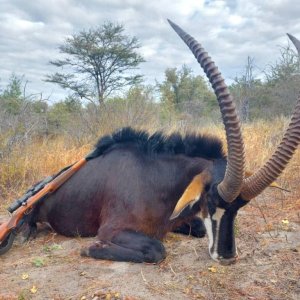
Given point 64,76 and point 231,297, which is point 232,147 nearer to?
point 231,297

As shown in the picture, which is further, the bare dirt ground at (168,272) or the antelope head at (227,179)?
the antelope head at (227,179)

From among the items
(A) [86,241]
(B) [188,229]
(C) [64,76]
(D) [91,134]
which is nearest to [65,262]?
(A) [86,241]

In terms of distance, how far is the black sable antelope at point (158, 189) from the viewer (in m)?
3.32

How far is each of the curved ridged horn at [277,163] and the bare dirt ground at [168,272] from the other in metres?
0.63

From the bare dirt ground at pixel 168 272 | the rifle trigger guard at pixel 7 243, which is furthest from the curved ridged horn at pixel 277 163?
the rifle trigger guard at pixel 7 243

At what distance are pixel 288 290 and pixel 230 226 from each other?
0.66m

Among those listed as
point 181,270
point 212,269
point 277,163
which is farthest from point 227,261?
point 277,163

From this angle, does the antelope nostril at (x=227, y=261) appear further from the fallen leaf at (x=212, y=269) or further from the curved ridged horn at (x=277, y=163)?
the curved ridged horn at (x=277, y=163)

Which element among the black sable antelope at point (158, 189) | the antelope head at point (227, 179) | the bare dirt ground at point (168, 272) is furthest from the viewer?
the black sable antelope at point (158, 189)

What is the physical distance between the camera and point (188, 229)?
447cm

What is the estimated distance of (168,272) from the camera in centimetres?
346

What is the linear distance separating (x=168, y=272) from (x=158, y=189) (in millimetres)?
871

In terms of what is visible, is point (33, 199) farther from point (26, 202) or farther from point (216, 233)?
point (216, 233)

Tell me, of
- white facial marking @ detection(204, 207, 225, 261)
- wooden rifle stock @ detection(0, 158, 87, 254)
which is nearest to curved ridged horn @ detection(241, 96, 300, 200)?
white facial marking @ detection(204, 207, 225, 261)
